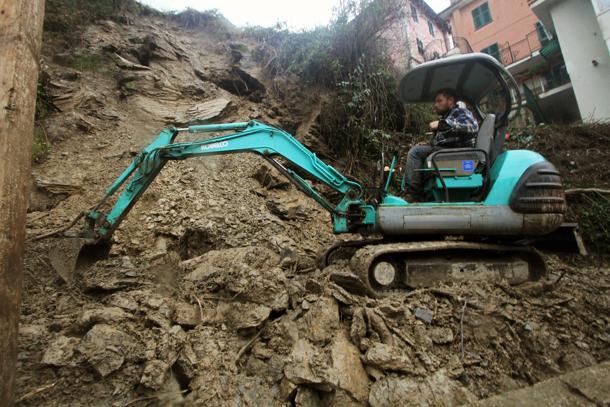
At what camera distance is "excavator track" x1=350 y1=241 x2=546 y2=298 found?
12.1 feet

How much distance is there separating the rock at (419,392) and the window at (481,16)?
23369mm

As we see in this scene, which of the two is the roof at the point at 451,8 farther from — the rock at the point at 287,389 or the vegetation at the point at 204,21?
the rock at the point at 287,389

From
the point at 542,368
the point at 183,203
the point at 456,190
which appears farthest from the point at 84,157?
the point at 542,368

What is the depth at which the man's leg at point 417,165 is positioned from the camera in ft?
13.6

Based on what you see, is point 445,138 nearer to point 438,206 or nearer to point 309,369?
point 438,206

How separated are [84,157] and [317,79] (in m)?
5.48

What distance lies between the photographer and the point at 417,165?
4.15 m

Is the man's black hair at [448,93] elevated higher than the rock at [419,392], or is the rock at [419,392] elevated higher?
the man's black hair at [448,93]

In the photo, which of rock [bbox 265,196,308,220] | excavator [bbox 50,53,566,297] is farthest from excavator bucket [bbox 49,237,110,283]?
rock [bbox 265,196,308,220]

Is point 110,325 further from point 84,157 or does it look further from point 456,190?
point 84,157

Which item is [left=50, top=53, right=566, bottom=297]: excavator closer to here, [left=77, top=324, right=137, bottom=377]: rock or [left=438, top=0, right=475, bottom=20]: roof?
[left=77, top=324, right=137, bottom=377]: rock

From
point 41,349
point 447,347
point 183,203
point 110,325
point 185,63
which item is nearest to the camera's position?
point 41,349

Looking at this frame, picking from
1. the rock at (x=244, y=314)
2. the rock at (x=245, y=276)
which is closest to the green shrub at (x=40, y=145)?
the rock at (x=245, y=276)

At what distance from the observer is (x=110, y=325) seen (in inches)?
101
